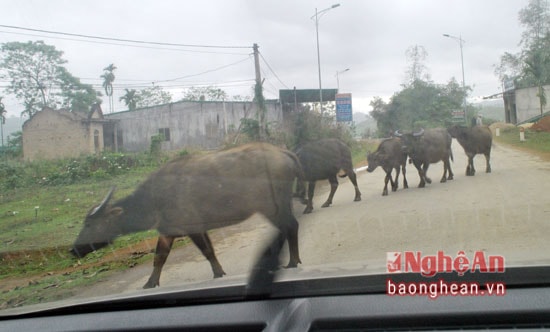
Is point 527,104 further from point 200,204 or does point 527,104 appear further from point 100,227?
point 100,227

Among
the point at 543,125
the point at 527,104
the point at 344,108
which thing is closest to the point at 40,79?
the point at 344,108

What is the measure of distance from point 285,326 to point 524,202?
7296mm

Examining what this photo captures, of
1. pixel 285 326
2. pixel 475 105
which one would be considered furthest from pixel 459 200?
pixel 475 105

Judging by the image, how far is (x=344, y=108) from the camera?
45.8 ft

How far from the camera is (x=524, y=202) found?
8.66 meters

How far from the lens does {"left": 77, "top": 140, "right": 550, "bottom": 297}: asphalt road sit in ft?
17.7

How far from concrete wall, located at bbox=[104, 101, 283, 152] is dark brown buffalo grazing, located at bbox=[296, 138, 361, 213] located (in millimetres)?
3825

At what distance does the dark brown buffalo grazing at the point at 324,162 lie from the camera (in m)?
10.1

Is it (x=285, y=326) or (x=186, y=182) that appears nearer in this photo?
(x=285, y=326)

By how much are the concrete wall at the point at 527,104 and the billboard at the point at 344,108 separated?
838 inches

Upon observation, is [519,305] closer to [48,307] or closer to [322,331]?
[322,331]

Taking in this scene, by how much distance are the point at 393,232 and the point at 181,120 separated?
12.2 m

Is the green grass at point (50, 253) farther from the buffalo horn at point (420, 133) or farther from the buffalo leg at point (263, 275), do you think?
the buffalo horn at point (420, 133)

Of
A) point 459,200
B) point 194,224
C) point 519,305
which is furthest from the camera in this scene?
point 459,200
